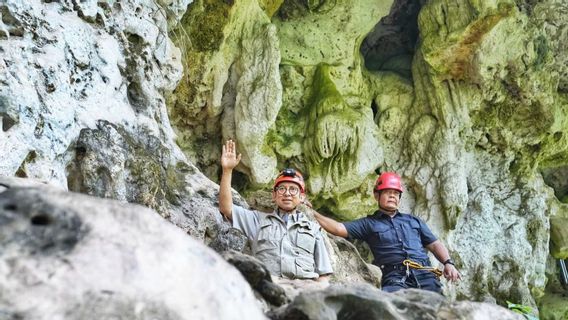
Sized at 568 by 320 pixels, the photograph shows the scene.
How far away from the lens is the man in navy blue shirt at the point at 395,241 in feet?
14.2

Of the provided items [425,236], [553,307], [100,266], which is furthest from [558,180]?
[100,266]

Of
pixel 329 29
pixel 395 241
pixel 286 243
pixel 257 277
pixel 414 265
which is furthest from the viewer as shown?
pixel 329 29

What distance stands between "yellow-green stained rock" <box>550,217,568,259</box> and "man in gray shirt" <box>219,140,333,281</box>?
8.12 m

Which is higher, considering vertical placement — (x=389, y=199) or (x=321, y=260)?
(x=389, y=199)

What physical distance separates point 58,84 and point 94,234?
210 centimetres


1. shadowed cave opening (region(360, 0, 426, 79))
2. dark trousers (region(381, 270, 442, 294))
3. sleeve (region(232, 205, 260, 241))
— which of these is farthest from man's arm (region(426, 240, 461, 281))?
shadowed cave opening (region(360, 0, 426, 79))

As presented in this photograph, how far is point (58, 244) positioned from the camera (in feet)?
5.12

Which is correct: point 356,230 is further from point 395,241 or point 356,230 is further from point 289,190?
point 289,190

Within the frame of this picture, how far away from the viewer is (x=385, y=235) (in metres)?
4.50

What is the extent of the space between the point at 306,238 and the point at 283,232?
16cm

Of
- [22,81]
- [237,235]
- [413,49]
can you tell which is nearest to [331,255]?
[237,235]

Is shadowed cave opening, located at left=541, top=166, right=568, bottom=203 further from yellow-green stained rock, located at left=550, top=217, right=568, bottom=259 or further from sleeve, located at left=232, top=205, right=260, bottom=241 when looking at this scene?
sleeve, located at left=232, top=205, right=260, bottom=241

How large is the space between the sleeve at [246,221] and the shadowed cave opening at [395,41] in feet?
20.2

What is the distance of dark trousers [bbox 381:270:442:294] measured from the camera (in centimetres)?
427
